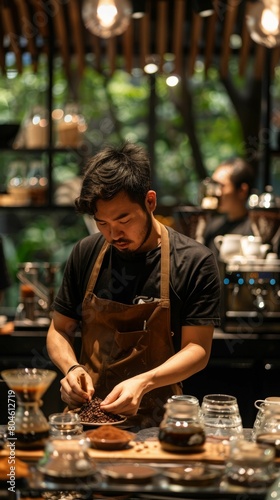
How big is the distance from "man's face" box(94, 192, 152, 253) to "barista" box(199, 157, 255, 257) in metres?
2.83

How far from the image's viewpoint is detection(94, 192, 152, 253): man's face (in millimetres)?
3096

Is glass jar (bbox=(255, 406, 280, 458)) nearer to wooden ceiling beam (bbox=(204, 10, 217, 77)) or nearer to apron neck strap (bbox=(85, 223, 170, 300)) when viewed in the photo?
apron neck strap (bbox=(85, 223, 170, 300))

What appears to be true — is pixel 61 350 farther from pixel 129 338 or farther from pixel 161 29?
pixel 161 29

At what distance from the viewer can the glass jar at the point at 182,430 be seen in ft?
8.05

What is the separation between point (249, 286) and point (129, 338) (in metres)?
2.04

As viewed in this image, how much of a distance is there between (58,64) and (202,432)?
726 centimetres

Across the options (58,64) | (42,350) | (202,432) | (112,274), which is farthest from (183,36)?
(202,432)

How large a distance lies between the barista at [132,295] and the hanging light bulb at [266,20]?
2.41 m

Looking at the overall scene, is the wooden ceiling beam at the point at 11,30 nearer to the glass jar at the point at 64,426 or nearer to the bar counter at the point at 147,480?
the glass jar at the point at 64,426

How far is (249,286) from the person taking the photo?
5.26 metres

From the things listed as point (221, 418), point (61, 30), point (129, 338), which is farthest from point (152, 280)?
point (61, 30)

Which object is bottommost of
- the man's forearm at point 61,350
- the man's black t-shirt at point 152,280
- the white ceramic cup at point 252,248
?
the man's forearm at point 61,350

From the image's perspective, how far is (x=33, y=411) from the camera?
2396 millimetres

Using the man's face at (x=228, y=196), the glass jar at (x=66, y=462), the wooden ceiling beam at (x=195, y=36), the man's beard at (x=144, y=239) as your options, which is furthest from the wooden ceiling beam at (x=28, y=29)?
the glass jar at (x=66, y=462)
